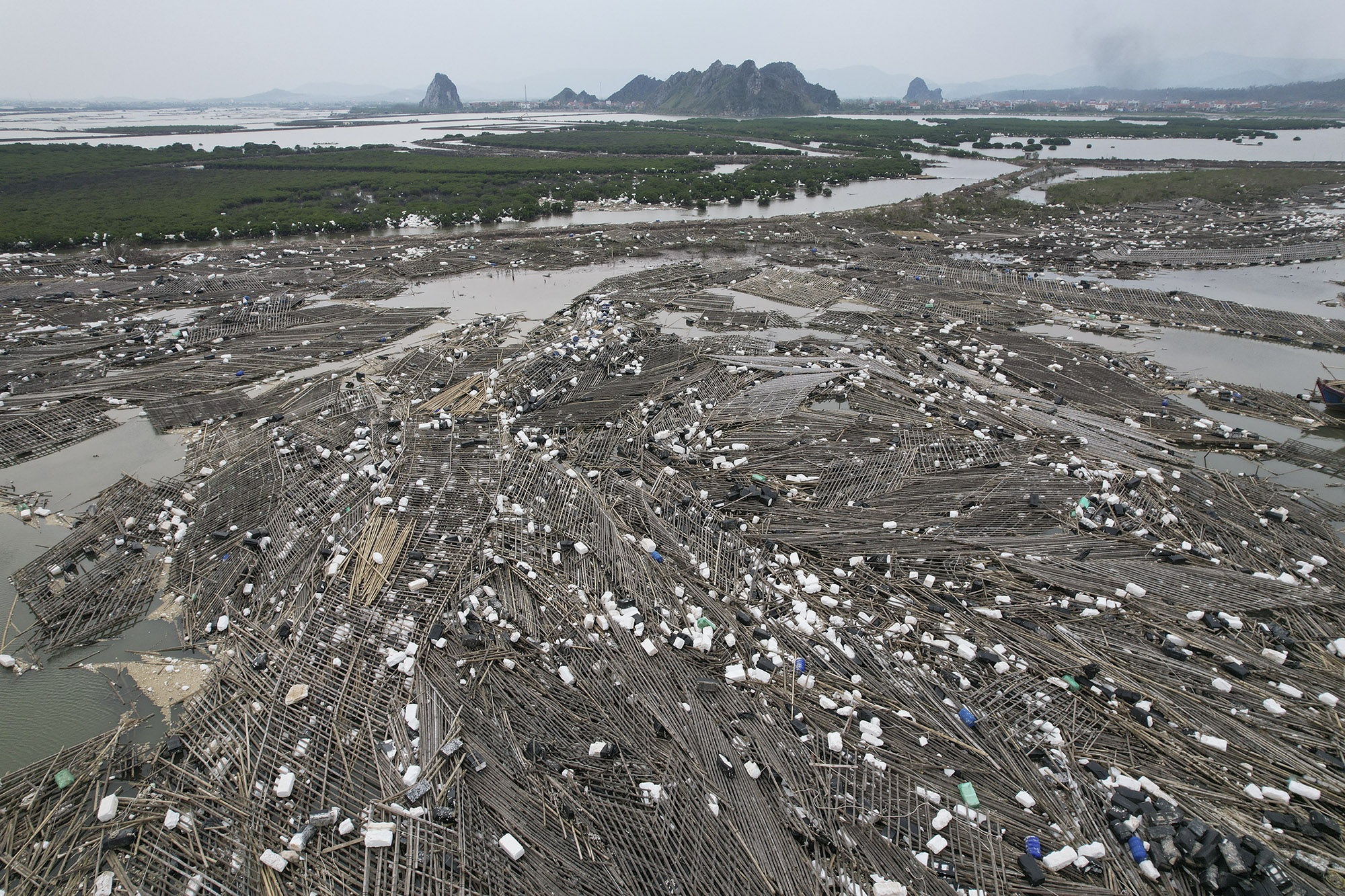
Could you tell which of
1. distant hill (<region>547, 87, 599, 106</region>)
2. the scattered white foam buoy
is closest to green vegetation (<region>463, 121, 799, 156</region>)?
the scattered white foam buoy

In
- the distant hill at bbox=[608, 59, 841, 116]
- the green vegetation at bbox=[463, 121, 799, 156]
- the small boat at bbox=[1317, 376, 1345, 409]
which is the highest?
the distant hill at bbox=[608, 59, 841, 116]

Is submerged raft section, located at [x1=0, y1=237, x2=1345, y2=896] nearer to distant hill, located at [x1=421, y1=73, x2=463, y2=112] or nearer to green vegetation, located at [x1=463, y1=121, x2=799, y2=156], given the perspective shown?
green vegetation, located at [x1=463, y1=121, x2=799, y2=156]

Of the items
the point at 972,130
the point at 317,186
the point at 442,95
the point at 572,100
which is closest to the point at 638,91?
the point at 572,100

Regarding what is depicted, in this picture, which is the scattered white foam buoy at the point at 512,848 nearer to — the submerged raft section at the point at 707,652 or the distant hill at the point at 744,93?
the submerged raft section at the point at 707,652

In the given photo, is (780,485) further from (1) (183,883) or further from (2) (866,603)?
(1) (183,883)

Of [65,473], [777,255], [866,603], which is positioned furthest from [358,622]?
[777,255]
